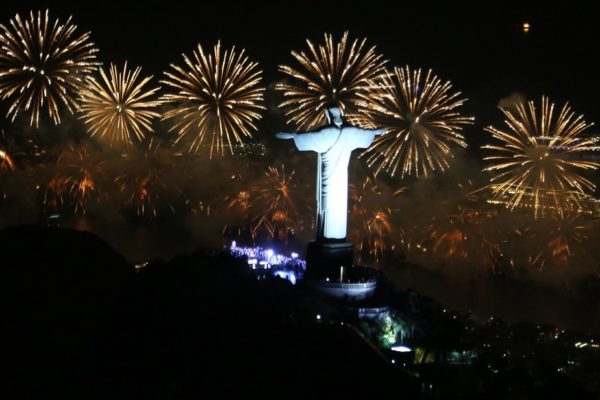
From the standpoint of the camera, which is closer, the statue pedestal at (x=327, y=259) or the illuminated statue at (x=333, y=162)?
the statue pedestal at (x=327, y=259)

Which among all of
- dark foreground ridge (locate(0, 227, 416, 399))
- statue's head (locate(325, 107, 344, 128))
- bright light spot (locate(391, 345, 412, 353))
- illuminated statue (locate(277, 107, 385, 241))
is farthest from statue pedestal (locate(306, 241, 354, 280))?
dark foreground ridge (locate(0, 227, 416, 399))

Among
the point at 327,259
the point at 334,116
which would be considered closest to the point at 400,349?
the point at 327,259

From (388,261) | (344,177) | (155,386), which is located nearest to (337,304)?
(344,177)

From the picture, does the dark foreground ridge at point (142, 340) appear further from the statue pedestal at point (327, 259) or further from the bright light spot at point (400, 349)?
the statue pedestal at point (327, 259)

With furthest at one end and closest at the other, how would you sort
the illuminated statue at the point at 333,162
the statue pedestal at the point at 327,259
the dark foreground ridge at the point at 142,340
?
1. the illuminated statue at the point at 333,162
2. the statue pedestal at the point at 327,259
3. the dark foreground ridge at the point at 142,340

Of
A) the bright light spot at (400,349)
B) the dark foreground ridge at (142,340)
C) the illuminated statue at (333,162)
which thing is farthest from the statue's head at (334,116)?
the dark foreground ridge at (142,340)

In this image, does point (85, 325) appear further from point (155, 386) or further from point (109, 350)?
point (155, 386)

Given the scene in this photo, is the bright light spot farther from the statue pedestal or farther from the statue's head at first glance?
the statue's head
